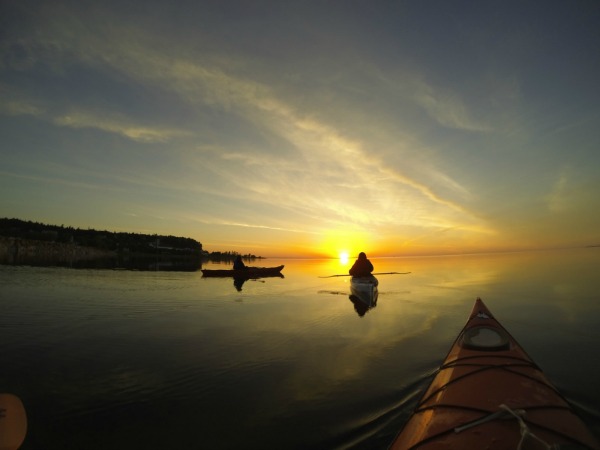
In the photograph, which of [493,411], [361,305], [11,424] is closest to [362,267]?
[361,305]

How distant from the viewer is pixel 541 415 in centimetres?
431

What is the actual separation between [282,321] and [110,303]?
1186cm

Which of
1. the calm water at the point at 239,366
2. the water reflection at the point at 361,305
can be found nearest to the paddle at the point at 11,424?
the calm water at the point at 239,366

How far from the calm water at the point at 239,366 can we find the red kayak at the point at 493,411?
5.03 ft

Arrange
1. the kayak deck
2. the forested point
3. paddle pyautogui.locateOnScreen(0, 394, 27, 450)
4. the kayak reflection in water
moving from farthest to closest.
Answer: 1. the forested point
2. the kayak reflection in water
3. the kayak deck
4. paddle pyautogui.locateOnScreen(0, 394, 27, 450)

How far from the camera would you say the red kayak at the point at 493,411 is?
3.78 meters

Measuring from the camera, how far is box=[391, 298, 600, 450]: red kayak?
12.4ft

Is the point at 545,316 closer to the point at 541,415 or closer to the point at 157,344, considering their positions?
the point at 541,415

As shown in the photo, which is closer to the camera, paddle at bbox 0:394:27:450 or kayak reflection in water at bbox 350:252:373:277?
paddle at bbox 0:394:27:450

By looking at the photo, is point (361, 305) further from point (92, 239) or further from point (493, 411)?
point (92, 239)

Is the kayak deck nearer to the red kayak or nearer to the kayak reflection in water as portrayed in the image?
the kayak reflection in water

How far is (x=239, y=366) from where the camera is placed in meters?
A: 9.45

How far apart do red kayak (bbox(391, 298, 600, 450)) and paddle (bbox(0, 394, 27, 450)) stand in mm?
5612

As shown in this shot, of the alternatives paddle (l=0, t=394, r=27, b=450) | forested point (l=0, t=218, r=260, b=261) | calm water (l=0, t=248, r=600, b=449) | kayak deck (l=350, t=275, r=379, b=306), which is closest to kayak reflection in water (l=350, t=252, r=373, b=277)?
kayak deck (l=350, t=275, r=379, b=306)
